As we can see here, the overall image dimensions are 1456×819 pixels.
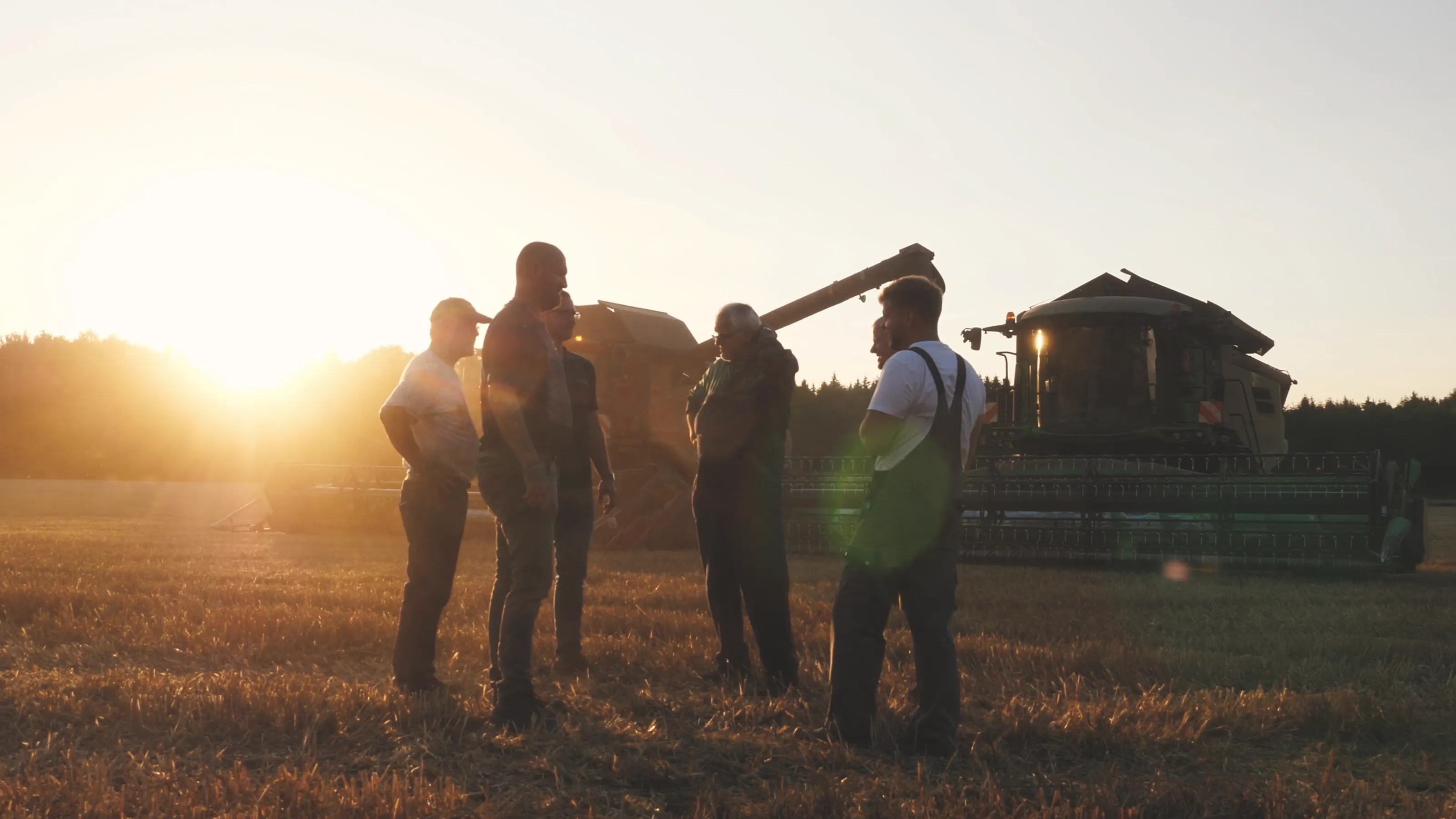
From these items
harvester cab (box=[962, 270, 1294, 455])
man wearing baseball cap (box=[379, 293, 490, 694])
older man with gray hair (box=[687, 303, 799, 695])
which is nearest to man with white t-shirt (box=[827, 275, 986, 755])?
older man with gray hair (box=[687, 303, 799, 695])

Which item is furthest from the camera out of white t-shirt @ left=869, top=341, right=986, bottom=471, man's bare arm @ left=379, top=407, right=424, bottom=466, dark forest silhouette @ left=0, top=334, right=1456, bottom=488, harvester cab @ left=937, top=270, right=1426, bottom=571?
dark forest silhouette @ left=0, top=334, right=1456, bottom=488

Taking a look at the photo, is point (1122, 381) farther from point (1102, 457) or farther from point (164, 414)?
point (164, 414)

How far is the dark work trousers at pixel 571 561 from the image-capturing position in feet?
19.5

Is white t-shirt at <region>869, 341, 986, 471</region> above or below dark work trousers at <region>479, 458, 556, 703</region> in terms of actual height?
above

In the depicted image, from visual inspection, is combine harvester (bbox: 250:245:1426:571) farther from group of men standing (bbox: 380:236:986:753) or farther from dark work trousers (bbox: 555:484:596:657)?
group of men standing (bbox: 380:236:986:753)

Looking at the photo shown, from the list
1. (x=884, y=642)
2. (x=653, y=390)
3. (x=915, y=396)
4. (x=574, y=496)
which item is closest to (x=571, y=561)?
(x=574, y=496)

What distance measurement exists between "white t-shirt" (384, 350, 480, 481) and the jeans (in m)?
1.90

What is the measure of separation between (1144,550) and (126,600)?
10.2 meters

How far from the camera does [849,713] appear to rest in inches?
171

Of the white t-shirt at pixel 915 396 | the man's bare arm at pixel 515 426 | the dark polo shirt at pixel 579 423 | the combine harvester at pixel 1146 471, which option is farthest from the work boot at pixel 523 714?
the combine harvester at pixel 1146 471

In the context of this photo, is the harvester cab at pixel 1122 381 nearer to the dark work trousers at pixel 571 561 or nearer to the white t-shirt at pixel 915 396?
the dark work trousers at pixel 571 561

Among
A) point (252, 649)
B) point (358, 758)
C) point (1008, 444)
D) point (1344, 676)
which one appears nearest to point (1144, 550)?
point (1008, 444)

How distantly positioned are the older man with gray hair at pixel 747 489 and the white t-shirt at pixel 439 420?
3.78 feet

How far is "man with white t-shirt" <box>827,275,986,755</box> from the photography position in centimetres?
426
